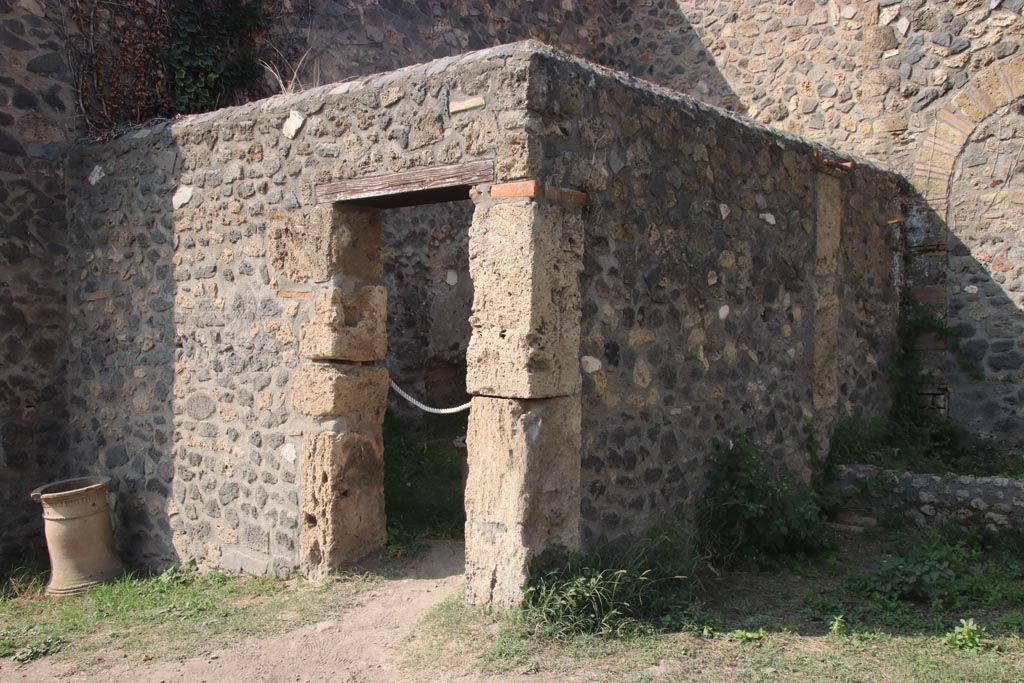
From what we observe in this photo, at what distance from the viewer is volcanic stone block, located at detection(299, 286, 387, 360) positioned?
518 cm

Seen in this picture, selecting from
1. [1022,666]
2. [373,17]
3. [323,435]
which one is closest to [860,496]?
[1022,666]

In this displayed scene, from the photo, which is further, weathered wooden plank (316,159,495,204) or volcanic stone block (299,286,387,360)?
volcanic stone block (299,286,387,360)

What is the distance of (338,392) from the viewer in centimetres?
519

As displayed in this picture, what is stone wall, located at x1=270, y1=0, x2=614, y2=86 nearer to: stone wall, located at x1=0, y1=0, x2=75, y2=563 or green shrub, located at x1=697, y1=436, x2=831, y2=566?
stone wall, located at x1=0, y1=0, x2=75, y2=563

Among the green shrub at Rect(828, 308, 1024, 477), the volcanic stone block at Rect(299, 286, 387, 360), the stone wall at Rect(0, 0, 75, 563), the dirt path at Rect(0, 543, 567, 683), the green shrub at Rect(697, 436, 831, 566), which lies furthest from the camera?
the green shrub at Rect(828, 308, 1024, 477)

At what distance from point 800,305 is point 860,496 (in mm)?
1459

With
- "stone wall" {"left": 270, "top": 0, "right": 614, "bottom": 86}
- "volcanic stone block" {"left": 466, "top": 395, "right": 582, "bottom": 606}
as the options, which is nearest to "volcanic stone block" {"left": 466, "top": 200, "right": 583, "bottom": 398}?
"volcanic stone block" {"left": 466, "top": 395, "right": 582, "bottom": 606}

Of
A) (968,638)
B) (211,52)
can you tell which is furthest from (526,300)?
(211,52)

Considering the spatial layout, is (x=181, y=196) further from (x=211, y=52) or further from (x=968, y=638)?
(x=968, y=638)

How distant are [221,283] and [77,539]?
2.09m

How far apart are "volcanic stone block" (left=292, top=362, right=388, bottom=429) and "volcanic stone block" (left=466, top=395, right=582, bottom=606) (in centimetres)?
109

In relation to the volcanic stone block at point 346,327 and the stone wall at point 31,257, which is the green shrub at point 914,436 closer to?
the volcanic stone block at point 346,327

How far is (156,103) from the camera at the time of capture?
23.4ft

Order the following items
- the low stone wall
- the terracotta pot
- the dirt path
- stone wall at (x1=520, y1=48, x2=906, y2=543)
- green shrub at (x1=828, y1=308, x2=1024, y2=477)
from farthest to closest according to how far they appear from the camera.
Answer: green shrub at (x1=828, y1=308, x2=1024, y2=477) → the terracotta pot → the low stone wall → stone wall at (x1=520, y1=48, x2=906, y2=543) → the dirt path
